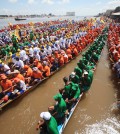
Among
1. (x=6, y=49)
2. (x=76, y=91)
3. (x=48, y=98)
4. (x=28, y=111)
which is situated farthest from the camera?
(x=6, y=49)

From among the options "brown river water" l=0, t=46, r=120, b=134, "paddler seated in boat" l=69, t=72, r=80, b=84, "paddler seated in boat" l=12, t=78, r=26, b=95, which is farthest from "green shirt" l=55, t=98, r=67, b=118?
"paddler seated in boat" l=12, t=78, r=26, b=95

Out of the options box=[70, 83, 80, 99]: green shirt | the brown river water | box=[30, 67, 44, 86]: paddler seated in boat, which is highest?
box=[70, 83, 80, 99]: green shirt

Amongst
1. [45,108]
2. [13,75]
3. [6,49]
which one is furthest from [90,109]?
[6,49]

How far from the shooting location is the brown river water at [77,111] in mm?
7758

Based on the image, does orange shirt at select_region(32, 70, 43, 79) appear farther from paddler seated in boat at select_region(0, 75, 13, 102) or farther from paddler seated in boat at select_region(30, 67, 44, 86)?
paddler seated in boat at select_region(0, 75, 13, 102)

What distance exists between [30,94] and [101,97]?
4086mm

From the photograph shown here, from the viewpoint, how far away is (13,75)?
10.4 meters

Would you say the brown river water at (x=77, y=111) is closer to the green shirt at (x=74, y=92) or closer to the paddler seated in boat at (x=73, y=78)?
the green shirt at (x=74, y=92)

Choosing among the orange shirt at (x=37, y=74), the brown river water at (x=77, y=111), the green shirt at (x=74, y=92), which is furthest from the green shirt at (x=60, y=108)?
the orange shirt at (x=37, y=74)

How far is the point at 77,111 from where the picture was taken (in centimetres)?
903

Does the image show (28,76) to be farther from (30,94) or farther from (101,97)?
(101,97)

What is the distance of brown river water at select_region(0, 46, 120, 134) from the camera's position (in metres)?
7.76

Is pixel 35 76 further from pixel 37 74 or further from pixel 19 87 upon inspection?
pixel 19 87

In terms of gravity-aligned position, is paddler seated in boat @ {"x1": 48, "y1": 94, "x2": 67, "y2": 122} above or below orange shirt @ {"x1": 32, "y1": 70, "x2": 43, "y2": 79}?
above
